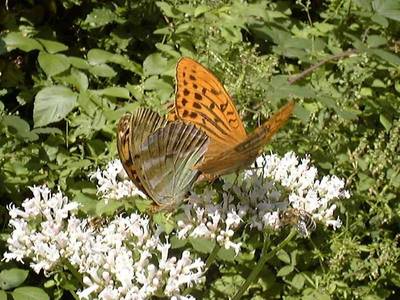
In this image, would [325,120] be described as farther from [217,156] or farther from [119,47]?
[217,156]

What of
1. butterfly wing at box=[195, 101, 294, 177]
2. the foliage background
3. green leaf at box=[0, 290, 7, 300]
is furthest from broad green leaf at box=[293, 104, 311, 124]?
green leaf at box=[0, 290, 7, 300]

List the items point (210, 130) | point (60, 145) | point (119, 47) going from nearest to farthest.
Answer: point (210, 130), point (60, 145), point (119, 47)

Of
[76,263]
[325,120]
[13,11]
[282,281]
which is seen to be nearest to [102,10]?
[13,11]

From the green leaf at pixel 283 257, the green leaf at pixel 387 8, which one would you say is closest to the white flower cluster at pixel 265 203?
the green leaf at pixel 283 257

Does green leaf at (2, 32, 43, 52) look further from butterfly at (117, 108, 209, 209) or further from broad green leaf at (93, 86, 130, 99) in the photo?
butterfly at (117, 108, 209, 209)

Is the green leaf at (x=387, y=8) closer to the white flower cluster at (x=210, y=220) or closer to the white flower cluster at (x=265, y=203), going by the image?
the white flower cluster at (x=265, y=203)

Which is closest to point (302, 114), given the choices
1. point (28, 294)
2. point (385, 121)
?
point (385, 121)

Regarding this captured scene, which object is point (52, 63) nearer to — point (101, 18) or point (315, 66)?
point (101, 18)

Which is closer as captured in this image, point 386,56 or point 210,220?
point 210,220
